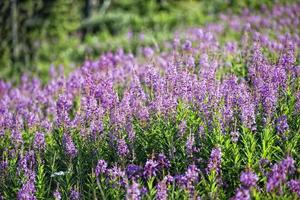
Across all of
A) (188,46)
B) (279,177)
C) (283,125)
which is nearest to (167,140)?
(283,125)

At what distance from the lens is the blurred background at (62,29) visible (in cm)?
1644

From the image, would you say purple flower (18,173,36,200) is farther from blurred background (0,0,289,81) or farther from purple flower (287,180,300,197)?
blurred background (0,0,289,81)

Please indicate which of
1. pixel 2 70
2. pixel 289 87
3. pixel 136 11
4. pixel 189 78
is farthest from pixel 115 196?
pixel 136 11

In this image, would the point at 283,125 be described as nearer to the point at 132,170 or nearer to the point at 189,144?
the point at 189,144

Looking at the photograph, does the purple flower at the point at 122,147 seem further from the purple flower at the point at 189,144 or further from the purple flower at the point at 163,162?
the purple flower at the point at 189,144

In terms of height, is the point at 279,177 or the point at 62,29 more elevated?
the point at 279,177

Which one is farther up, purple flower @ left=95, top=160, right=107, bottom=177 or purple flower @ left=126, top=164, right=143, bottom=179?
purple flower @ left=95, top=160, right=107, bottom=177

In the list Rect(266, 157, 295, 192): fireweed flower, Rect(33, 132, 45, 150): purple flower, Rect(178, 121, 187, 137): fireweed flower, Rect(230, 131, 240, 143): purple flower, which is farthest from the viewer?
Rect(33, 132, 45, 150): purple flower

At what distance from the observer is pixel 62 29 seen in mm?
20062

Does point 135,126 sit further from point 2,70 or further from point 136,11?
point 136,11

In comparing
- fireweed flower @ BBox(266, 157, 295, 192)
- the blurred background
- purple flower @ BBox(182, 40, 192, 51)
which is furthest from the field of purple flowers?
the blurred background

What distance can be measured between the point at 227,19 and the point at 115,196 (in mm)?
11468

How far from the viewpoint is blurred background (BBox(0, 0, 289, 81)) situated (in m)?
16.4

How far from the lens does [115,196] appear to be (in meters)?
4.69
